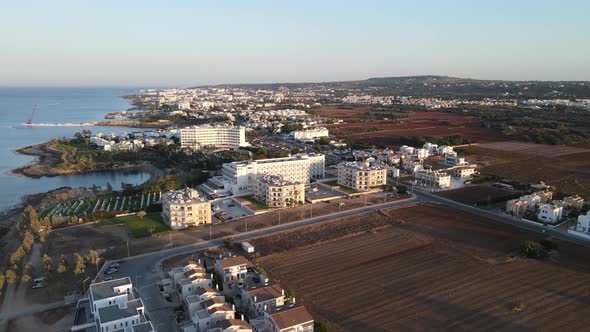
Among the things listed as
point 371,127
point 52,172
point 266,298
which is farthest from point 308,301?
point 371,127

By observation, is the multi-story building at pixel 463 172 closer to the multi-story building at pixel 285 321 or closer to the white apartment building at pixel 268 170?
the white apartment building at pixel 268 170

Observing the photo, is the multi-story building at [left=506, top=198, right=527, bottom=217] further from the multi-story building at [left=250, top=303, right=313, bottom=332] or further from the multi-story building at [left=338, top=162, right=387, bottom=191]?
the multi-story building at [left=250, top=303, right=313, bottom=332]

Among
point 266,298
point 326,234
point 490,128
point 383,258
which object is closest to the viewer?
point 266,298

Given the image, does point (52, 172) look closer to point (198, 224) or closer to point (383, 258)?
point (198, 224)

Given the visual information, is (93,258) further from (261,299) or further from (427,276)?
(427,276)

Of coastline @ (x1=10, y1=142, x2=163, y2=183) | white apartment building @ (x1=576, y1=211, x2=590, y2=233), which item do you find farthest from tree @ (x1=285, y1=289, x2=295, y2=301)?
coastline @ (x1=10, y1=142, x2=163, y2=183)
